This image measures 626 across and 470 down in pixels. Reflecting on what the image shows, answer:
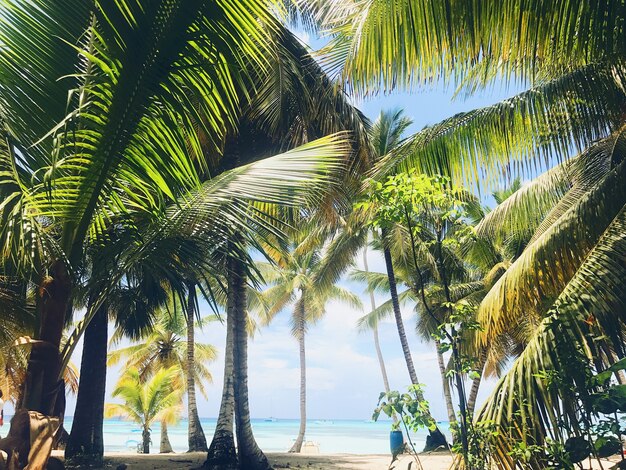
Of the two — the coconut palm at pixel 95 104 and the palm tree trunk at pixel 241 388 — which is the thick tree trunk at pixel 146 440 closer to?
the palm tree trunk at pixel 241 388

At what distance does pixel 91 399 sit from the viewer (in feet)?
37.3

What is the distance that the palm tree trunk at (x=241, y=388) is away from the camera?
10.7 metres

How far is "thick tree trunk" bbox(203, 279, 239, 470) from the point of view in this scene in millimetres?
10766

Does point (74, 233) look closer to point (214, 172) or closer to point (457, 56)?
point (457, 56)

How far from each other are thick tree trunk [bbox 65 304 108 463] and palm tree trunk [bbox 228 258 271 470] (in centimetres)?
274

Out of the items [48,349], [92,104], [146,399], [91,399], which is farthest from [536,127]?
[146,399]

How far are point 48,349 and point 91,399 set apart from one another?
8.78m

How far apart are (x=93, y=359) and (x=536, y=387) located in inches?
390

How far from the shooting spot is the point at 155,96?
2971 mm

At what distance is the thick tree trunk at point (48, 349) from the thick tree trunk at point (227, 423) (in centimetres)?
789

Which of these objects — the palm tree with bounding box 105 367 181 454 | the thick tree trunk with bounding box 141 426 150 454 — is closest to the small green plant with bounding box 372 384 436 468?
the palm tree with bounding box 105 367 181 454

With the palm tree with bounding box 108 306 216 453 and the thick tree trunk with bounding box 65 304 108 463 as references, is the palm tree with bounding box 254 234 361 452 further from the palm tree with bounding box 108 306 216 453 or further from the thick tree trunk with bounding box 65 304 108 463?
the thick tree trunk with bounding box 65 304 108 463

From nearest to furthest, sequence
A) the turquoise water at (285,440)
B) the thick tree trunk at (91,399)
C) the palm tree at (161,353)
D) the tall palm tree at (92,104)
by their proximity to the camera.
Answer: the tall palm tree at (92,104)
the thick tree trunk at (91,399)
the palm tree at (161,353)
the turquoise water at (285,440)

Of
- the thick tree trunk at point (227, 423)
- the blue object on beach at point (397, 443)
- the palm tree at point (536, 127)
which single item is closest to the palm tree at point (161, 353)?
the thick tree trunk at point (227, 423)
